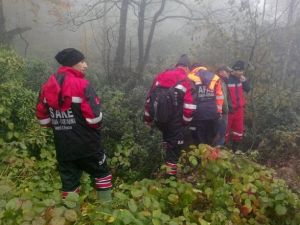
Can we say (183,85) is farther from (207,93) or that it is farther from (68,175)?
(68,175)

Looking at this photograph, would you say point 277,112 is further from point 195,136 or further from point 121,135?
point 121,135

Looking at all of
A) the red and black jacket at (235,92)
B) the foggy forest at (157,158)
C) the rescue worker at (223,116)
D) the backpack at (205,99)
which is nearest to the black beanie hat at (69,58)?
the foggy forest at (157,158)

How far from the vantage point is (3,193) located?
2768 millimetres

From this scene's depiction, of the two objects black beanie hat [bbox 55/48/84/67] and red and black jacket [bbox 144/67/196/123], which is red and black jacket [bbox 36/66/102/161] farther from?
red and black jacket [bbox 144/67/196/123]

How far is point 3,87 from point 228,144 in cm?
473

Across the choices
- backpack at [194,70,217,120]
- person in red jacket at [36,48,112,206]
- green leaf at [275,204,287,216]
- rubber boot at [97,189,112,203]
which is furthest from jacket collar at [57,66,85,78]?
green leaf at [275,204,287,216]

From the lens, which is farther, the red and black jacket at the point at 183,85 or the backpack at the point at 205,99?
the backpack at the point at 205,99

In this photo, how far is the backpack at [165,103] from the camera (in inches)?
222

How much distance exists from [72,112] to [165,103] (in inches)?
67.3

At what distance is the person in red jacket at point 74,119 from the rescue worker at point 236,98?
3582 millimetres

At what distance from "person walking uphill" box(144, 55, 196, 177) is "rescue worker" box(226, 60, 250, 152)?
1796 millimetres

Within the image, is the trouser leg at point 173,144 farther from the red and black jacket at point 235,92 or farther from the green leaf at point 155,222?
the green leaf at point 155,222

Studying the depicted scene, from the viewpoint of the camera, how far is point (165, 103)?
563cm

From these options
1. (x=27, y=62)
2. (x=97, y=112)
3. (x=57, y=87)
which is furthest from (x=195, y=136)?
(x=27, y=62)
